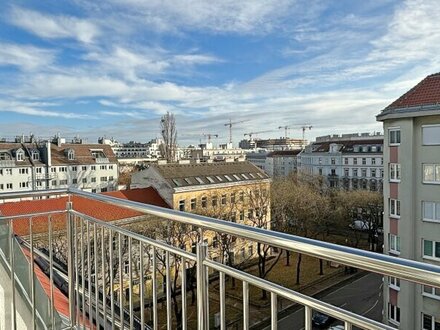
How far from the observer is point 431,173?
13.1 meters

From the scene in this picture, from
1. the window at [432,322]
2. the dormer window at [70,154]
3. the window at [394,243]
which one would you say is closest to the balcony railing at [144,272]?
the window at [432,322]

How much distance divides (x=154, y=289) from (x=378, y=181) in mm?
39851

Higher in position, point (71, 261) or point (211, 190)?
point (71, 261)

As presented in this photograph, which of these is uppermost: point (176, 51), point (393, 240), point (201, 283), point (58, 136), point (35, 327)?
point (176, 51)

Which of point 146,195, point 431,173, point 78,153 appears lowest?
point 146,195

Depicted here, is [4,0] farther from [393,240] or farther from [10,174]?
[10,174]

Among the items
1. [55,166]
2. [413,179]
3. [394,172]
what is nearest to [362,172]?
[394,172]

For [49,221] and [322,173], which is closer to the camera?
[49,221]

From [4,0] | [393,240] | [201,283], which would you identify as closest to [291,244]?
A: [201,283]

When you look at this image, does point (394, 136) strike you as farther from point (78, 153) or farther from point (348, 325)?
point (78, 153)

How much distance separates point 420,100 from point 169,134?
29.4 metres

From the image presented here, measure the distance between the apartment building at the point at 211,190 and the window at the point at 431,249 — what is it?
10134 mm

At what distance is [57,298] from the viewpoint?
3109 mm

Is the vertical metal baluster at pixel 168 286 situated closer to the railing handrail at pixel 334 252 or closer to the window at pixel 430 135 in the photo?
the railing handrail at pixel 334 252
